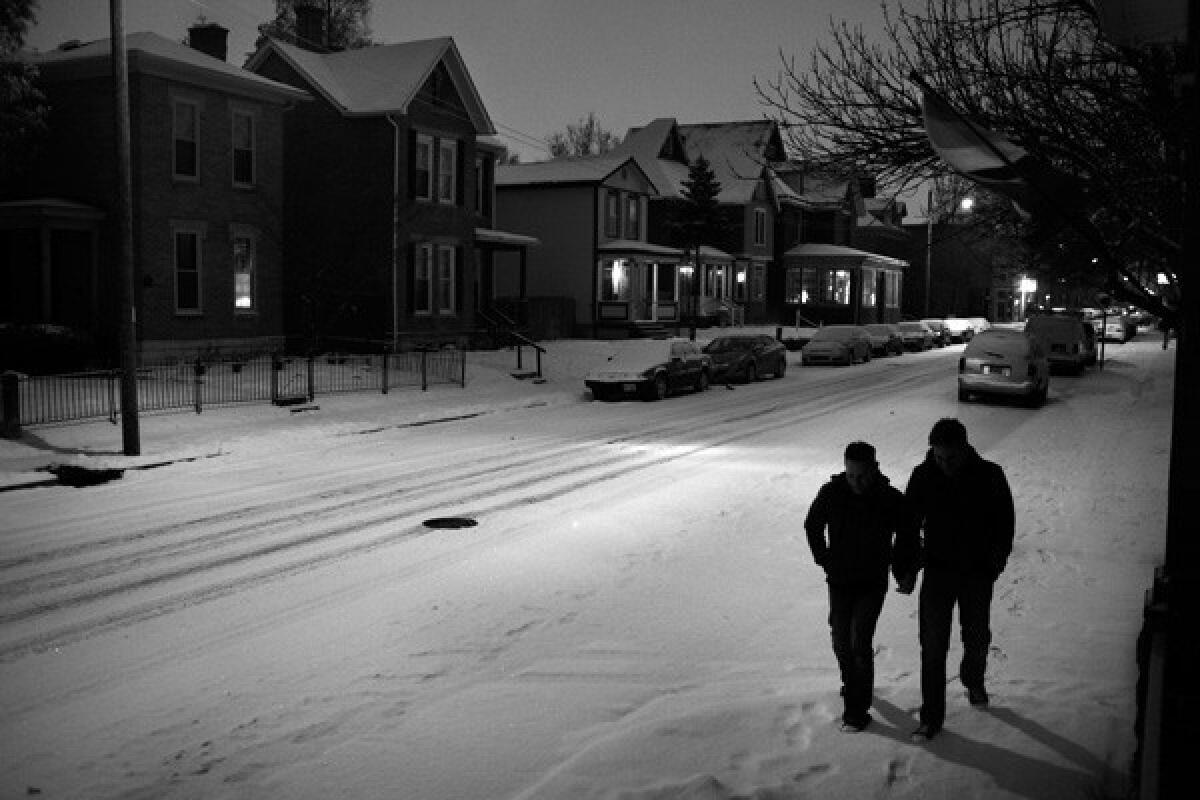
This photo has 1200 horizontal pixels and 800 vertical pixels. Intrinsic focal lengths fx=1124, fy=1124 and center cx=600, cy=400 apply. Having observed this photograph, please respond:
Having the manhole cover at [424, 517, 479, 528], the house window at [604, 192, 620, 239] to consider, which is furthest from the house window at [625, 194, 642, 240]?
the manhole cover at [424, 517, 479, 528]

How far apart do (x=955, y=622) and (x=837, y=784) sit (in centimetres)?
351

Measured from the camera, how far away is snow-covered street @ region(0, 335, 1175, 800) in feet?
20.1

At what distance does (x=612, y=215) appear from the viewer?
165 ft

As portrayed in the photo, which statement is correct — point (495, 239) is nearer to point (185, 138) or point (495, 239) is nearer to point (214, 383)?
point (185, 138)

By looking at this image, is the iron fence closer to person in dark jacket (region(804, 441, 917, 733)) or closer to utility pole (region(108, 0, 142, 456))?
utility pole (region(108, 0, 142, 456))

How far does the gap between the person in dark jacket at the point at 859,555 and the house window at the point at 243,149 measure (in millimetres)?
27382

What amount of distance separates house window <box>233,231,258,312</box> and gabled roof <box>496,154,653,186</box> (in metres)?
20.0

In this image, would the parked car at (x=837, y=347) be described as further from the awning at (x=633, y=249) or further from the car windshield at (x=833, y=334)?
the awning at (x=633, y=249)

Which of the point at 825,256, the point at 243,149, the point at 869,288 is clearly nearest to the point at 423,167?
the point at 243,149

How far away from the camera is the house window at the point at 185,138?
95.3 feet

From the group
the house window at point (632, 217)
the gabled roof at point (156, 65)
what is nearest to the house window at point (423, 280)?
the gabled roof at point (156, 65)

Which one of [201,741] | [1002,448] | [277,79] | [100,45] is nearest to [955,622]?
[201,741]

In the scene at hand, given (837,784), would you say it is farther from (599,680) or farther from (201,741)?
(201,741)

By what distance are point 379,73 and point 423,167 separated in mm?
3390
